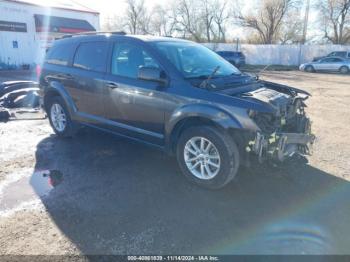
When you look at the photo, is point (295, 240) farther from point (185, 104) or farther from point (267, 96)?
point (185, 104)

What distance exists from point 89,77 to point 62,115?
133 cm

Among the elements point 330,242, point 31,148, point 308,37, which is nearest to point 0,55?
point 31,148

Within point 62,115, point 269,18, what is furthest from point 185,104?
point 269,18

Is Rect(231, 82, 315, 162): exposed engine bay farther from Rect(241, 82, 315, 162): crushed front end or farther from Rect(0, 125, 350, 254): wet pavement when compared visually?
Rect(0, 125, 350, 254): wet pavement

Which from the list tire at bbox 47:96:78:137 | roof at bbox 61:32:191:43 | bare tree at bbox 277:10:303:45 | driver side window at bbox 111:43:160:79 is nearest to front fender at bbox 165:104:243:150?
driver side window at bbox 111:43:160:79

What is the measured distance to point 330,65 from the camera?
24.9 metres

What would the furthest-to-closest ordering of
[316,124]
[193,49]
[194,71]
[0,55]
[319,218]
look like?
1. [0,55]
2. [316,124]
3. [193,49]
4. [194,71]
5. [319,218]

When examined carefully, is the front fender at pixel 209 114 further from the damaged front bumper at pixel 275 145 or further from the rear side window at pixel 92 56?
the rear side window at pixel 92 56

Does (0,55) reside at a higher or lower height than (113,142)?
higher

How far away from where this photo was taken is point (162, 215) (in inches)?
134

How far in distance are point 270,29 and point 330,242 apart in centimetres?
4568

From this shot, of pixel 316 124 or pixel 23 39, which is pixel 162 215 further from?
pixel 23 39

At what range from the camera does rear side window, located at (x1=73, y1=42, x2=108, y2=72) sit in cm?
491

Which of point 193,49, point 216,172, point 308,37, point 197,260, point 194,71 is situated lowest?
point 197,260
